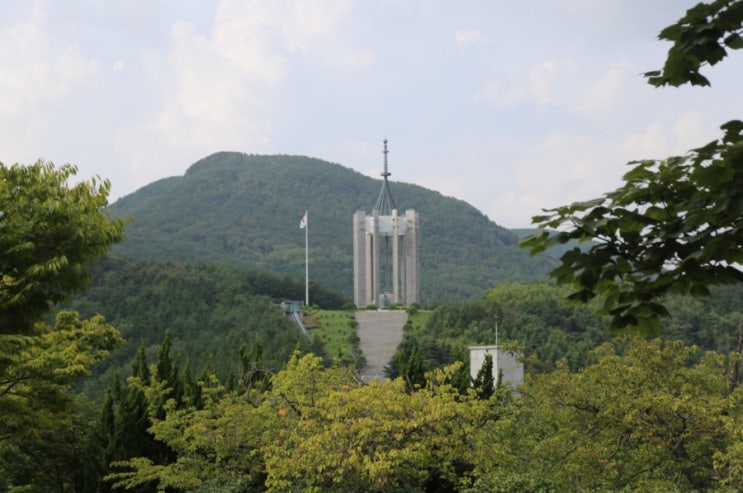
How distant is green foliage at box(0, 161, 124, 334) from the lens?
9.23 m

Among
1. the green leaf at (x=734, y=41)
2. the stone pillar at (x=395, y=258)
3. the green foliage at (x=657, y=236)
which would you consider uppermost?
the stone pillar at (x=395, y=258)

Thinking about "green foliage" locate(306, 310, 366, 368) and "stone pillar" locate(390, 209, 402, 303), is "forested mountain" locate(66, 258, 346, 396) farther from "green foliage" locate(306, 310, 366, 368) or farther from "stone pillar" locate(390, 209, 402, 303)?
"stone pillar" locate(390, 209, 402, 303)

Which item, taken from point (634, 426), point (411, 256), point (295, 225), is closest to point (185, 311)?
point (411, 256)

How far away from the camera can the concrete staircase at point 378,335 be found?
4603cm

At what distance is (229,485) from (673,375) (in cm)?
695

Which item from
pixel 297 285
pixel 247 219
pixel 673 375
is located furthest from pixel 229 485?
pixel 247 219

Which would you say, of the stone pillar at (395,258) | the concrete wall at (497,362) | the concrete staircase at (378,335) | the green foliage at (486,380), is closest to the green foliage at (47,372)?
the green foliage at (486,380)

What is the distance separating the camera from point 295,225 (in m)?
108

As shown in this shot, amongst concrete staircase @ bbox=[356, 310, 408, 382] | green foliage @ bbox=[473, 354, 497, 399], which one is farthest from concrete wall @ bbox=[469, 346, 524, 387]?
concrete staircase @ bbox=[356, 310, 408, 382]

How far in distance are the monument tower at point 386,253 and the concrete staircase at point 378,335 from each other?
225 cm

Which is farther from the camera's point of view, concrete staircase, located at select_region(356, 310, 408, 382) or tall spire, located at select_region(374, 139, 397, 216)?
tall spire, located at select_region(374, 139, 397, 216)

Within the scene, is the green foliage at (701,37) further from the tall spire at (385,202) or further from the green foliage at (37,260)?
the tall spire at (385,202)

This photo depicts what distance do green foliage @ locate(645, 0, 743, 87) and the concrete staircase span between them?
39.8 m

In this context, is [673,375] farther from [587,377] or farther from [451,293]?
[451,293]
